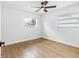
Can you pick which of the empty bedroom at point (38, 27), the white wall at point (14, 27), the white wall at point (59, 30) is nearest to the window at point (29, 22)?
the empty bedroom at point (38, 27)

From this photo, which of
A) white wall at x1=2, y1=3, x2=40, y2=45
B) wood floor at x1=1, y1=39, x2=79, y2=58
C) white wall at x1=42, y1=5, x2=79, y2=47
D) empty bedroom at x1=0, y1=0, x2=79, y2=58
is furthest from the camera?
white wall at x1=2, y1=3, x2=40, y2=45

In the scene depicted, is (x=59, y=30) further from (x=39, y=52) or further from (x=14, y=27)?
(x=14, y=27)

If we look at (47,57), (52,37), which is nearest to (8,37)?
(47,57)

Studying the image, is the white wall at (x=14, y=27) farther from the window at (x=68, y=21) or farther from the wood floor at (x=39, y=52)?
the window at (x=68, y=21)

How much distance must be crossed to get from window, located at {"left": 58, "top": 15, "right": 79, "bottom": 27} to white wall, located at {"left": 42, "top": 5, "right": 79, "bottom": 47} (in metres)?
0.25

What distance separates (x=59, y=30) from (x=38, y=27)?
2.10 m

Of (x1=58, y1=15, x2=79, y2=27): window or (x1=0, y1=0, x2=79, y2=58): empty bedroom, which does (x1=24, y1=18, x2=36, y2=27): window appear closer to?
(x1=0, y1=0, x2=79, y2=58): empty bedroom

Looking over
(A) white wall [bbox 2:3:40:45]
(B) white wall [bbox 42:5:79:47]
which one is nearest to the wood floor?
(B) white wall [bbox 42:5:79:47]

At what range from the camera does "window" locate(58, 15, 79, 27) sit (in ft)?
12.7

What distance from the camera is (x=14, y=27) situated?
14.7 feet

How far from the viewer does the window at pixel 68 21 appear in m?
3.87

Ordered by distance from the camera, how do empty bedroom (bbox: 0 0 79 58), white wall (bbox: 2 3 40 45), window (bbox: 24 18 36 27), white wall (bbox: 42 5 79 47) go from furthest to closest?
window (bbox: 24 18 36 27) → white wall (bbox: 2 3 40 45) → white wall (bbox: 42 5 79 47) → empty bedroom (bbox: 0 0 79 58)

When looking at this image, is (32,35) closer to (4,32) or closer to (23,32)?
(23,32)

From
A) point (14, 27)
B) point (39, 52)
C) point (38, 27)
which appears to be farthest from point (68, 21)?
point (14, 27)
